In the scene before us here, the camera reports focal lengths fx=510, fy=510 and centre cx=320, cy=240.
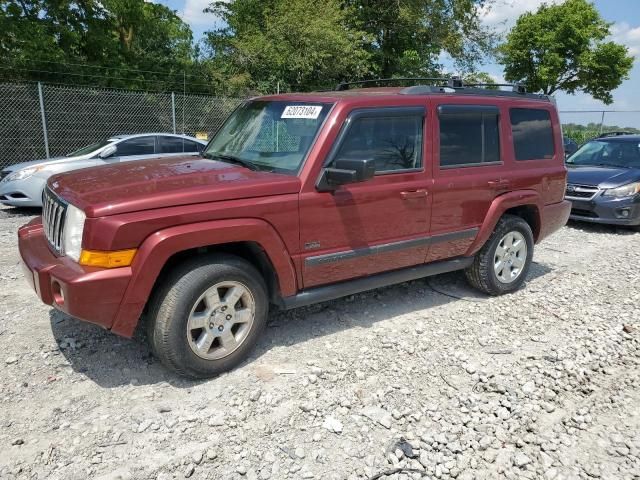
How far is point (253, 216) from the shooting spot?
331 cm

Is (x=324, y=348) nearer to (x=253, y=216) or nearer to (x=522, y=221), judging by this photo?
(x=253, y=216)

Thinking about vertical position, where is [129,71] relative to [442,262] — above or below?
above

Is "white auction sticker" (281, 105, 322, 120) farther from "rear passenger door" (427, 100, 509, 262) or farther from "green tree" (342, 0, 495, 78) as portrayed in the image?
"green tree" (342, 0, 495, 78)

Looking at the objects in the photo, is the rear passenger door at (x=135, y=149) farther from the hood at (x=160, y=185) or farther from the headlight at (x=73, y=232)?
the headlight at (x=73, y=232)

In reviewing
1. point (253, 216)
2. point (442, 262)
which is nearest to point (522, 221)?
point (442, 262)

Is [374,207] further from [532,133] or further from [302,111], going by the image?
[532,133]

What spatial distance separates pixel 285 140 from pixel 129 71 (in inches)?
516

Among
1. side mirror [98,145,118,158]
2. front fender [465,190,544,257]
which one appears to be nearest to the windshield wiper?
front fender [465,190,544,257]

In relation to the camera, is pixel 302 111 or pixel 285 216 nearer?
pixel 285 216

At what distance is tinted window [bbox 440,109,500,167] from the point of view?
14.1ft

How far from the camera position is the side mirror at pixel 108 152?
889 centimetres

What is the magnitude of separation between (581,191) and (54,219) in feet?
26.4

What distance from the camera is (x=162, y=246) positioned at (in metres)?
2.96

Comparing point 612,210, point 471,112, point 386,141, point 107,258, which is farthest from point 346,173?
point 612,210
